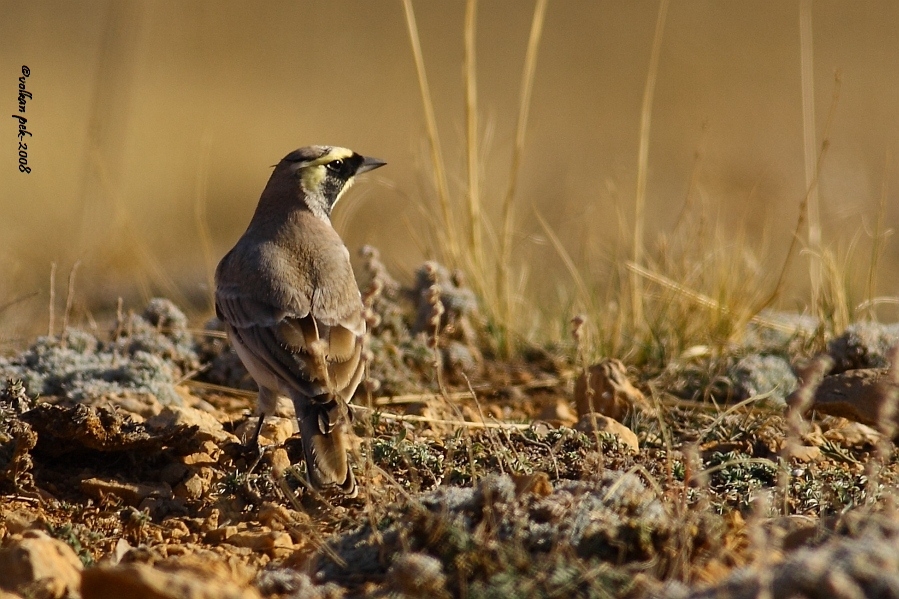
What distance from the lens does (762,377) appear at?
18.2ft

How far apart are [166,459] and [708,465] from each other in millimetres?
2232

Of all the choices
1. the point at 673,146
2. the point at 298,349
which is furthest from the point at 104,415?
the point at 673,146

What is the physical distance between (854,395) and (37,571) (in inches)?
134

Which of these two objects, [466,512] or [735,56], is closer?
[466,512]

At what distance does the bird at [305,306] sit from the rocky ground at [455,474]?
0.22m

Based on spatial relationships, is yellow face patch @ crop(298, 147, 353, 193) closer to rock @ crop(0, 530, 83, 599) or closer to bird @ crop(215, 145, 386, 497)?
bird @ crop(215, 145, 386, 497)

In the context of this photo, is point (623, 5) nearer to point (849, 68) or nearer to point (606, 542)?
point (849, 68)

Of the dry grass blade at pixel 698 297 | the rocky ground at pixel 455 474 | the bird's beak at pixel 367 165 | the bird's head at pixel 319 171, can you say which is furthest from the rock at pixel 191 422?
the dry grass blade at pixel 698 297

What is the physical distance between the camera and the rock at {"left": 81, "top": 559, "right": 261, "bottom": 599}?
270 cm

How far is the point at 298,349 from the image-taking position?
14.6 feet

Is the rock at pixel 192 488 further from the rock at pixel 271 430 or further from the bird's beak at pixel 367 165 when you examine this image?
the bird's beak at pixel 367 165

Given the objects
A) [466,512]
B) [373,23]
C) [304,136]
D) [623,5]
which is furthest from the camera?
[623,5]

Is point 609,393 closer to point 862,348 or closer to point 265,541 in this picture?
point 862,348

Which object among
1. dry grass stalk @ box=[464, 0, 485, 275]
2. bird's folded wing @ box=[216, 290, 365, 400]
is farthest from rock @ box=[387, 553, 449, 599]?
dry grass stalk @ box=[464, 0, 485, 275]
